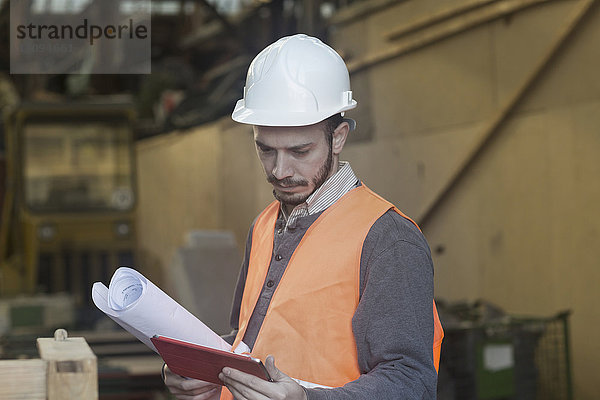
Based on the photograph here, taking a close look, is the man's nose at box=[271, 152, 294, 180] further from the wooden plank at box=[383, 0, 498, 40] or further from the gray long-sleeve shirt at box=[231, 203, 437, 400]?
the wooden plank at box=[383, 0, 498, 40]

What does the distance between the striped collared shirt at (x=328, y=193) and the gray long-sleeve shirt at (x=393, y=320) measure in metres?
0.19

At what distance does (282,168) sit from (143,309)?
497 mm

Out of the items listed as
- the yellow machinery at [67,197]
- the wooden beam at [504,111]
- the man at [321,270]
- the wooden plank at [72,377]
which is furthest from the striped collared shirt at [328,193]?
the yellow machinery at [67,197]

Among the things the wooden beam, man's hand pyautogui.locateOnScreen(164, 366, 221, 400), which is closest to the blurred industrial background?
the wooden beam

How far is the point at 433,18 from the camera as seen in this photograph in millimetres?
7418

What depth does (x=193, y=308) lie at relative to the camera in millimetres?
7934

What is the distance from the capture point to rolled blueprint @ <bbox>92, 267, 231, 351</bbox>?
207cm

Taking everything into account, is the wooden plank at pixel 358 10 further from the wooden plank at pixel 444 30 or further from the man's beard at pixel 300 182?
the man's beard at pixel 300 182

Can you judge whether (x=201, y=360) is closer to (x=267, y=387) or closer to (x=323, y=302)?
(x=267, y=387)

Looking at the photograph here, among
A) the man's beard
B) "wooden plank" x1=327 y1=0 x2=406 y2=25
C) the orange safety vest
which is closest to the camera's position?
the orange safety vest

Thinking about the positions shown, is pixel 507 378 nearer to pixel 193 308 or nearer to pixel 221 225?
pixel 193 308

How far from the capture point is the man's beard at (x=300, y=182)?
2250 mm

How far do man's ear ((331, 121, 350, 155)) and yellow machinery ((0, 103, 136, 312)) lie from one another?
8.17 m

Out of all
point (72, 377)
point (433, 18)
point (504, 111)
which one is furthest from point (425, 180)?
point (72, 377)
